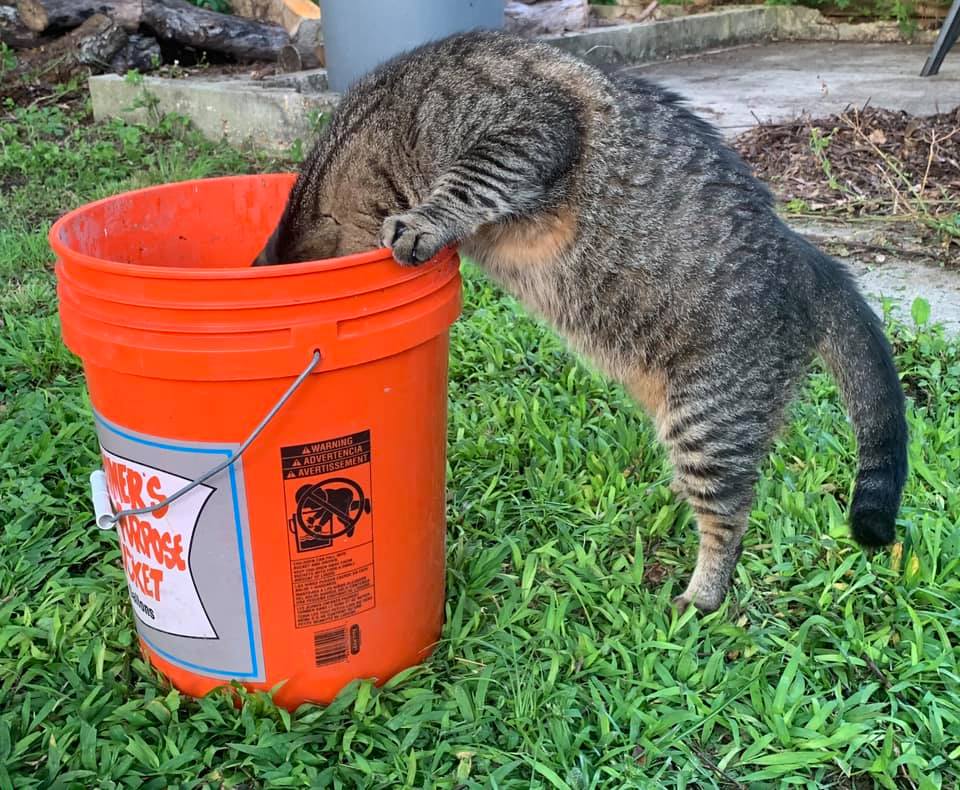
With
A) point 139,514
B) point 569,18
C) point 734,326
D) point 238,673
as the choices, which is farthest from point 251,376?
point 569,18

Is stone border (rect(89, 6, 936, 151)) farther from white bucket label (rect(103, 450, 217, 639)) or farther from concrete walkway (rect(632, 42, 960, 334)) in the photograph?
white bucket label (rect(103, 450, 217, 639))

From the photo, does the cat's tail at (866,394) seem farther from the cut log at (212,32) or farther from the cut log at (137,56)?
the cut log at (137,56)

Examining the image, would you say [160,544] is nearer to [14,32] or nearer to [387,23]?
[387,23]

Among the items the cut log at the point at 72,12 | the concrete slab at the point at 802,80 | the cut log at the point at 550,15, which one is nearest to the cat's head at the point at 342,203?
the concrete slab at the point at 802,80

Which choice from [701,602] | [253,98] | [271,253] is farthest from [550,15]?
[701,602]

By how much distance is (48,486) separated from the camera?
276 cm

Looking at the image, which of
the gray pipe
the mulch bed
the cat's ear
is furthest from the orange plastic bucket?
the mulch bed

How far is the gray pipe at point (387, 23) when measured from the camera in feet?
16.1

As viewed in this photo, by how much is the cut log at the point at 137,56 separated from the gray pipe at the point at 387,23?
7.90 feet

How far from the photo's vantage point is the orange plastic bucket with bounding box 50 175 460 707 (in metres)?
1.64

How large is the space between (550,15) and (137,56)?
11.8 feet

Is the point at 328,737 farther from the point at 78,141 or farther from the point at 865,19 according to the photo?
the point at 865,19

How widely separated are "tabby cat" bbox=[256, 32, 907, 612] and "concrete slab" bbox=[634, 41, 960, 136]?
379cm

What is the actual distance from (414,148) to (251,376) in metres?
1.03
